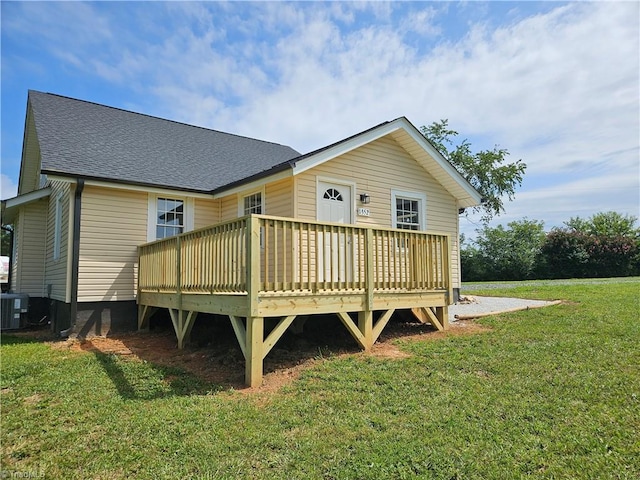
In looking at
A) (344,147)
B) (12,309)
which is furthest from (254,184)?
(12,309)

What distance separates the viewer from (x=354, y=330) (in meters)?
6.14

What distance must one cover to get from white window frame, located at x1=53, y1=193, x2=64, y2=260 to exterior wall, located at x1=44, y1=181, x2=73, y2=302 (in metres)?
0.11

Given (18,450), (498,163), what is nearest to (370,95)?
(18,450)

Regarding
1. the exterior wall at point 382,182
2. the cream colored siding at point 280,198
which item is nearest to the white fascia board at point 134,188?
the cream colored siding at point 280,198

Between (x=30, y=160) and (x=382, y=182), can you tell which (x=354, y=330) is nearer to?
(x=382, y=182)

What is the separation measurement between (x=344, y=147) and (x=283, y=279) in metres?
3.75

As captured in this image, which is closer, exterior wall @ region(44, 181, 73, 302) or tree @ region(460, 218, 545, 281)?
exterior wall @ region(44, 181, 73, 302)

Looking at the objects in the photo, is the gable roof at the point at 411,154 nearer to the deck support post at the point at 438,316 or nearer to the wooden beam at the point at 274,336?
the wooden beam at the point at 274,336

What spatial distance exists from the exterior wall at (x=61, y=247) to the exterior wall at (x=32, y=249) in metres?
0.52

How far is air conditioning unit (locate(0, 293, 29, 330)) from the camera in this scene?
9.88 metres

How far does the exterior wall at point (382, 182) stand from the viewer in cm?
821

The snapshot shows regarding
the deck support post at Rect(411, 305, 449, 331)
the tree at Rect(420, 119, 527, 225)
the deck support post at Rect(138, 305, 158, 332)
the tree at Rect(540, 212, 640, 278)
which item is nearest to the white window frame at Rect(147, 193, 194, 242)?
the deck support post at Rect(138, 305, 158, 332)

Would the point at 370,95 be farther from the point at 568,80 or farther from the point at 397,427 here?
the point at 397,427

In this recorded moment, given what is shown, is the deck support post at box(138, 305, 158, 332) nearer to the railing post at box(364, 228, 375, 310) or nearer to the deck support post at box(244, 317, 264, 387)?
the deck support post at box(244, 317, 264, 387)
